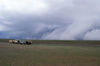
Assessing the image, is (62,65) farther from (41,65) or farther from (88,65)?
(88,65)

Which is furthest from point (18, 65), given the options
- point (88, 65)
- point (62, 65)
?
point (88, 65)

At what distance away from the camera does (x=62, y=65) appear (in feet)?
33.3

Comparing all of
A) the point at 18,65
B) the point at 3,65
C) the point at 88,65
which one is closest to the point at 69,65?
the point at 88,65

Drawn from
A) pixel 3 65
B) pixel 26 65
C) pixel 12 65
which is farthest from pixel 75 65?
pixel 3 65

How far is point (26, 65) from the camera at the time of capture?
9953 millimetres

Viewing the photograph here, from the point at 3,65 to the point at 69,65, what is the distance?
710cm

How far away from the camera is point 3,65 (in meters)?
9.79

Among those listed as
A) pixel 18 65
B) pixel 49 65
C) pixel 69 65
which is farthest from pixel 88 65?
pixel 18 65

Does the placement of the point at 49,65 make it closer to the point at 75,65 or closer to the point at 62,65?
the point at 62,65

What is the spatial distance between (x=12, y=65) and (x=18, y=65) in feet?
2.06

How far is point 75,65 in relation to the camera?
402 inches

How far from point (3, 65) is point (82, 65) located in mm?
8575

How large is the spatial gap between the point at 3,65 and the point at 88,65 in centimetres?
927

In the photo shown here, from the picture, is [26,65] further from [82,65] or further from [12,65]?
[82,65]
